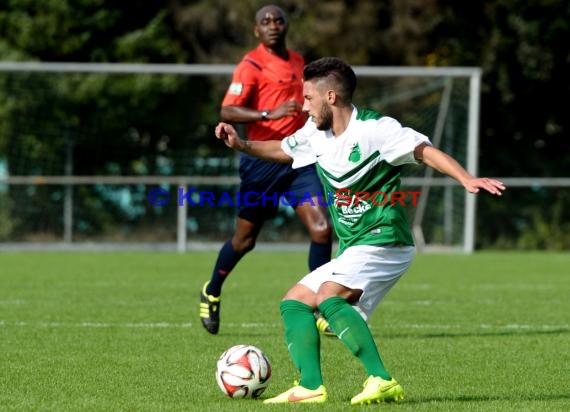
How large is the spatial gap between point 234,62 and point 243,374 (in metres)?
22.1

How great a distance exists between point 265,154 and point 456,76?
14.6 m

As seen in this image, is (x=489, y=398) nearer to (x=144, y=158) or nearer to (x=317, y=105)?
(x=317, y=105)

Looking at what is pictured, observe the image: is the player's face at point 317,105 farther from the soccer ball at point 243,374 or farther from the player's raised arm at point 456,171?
the soccer ball at point 243,374

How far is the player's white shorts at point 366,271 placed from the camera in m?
5.87

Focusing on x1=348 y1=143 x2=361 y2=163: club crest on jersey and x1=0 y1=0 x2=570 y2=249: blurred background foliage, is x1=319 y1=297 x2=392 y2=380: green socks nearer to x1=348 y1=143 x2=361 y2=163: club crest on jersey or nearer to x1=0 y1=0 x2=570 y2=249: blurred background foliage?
x1=348 y1=143 x2=361 y2=163: club crest on jersey

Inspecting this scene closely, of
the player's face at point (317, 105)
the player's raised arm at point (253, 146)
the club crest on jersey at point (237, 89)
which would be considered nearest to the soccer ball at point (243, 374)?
the player's raised arm at point (253, 146)

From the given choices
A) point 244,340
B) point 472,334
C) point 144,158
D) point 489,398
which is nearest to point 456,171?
point 489,398

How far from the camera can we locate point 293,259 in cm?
1888

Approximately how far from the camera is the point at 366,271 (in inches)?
231

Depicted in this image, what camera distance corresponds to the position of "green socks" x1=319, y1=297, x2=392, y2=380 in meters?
5.71

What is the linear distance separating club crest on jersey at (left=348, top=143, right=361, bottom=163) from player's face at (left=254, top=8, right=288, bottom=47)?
12.0 feet

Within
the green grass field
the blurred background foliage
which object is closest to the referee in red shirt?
the green grass field

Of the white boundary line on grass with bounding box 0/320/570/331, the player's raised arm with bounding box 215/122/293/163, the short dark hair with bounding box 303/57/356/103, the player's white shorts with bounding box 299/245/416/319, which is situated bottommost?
the white boundary line on grass with bounding box 0/320/570/331

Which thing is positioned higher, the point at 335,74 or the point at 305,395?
the point at 335,74
